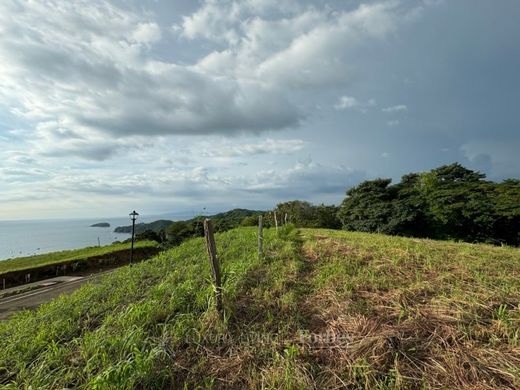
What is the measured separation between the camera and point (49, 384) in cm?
248

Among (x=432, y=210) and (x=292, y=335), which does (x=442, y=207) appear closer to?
(x=432, y=210)

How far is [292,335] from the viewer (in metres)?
3.12

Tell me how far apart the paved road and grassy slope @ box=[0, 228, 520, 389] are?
374 cm

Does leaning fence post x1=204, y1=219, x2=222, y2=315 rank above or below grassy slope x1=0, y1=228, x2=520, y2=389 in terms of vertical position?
above

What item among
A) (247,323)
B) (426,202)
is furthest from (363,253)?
(426,202)

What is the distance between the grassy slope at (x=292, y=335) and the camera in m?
2.44

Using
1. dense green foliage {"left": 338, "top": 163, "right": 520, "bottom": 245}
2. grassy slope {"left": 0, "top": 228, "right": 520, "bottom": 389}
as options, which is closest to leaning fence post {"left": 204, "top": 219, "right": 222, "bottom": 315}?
grassy slope {"left": 0, "top": 228, "right": 520, "bottom": 389}

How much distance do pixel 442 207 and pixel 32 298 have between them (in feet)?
83.0

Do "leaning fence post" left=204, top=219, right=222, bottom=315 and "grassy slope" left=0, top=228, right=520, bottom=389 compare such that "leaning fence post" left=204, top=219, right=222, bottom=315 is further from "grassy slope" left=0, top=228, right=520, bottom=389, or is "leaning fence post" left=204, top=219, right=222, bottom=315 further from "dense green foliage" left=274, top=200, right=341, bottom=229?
"dense green foliage" left=274, top=200, right=341, bottom=229

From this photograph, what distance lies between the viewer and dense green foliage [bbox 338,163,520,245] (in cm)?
2044

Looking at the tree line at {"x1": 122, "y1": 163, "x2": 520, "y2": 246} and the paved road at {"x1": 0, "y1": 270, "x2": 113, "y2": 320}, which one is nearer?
the paved road at {"x1": 0, "y1": 270, "x2": 113, "y2": 320}

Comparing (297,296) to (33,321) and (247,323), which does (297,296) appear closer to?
(247,323)

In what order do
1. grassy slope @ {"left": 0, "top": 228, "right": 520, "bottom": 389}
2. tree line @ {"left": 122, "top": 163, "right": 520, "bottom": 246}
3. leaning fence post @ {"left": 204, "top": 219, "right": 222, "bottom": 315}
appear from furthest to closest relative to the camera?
tree line @ {"left": 122, "top": 163, "right": 520, "bottom": 246}, leaning fence post @ {"left": 204, "top": 219, "right": 222, "bottom": 315}, grassy slope @ {"left": 0, "top": 228, "right": 520, "bottom": 389}

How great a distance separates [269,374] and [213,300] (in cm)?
146
